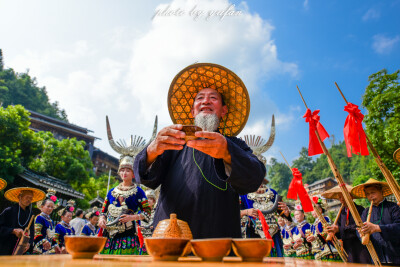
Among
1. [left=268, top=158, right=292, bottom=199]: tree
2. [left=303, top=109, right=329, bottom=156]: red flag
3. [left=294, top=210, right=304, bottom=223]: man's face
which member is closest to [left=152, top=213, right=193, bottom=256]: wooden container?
[left=303, top=109, right=329, bottom=156]: red flag

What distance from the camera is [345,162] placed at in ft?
216

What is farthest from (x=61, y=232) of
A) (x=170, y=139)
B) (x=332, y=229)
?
(x=170, y=139)

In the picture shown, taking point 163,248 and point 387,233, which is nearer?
point 163,248

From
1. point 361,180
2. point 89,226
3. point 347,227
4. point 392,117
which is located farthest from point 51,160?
point 361,180

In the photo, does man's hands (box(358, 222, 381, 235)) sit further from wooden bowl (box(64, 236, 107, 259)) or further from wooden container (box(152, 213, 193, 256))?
wooden bowl (box(64, 236, 107, 259))

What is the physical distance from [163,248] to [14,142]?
1901 cm

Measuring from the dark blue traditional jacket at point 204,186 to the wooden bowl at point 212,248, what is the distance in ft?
2.42

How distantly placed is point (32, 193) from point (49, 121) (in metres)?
33.9

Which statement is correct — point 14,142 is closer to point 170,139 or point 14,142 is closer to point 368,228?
point 170,139

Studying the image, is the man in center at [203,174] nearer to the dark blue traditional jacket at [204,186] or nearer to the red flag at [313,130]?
the dark blue traditional jacket at [204,186]

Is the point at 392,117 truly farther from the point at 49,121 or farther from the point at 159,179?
the point at 49,121

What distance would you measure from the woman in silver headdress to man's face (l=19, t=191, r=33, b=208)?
114 inches

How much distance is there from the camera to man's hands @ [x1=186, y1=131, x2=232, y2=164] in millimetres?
1789

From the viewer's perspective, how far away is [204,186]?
2.20m
